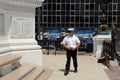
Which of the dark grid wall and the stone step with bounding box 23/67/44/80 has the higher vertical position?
the dark grid wall

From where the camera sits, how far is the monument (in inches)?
431

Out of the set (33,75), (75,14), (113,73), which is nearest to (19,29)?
(33,75)

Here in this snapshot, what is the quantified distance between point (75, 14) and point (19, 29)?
33.5 meters

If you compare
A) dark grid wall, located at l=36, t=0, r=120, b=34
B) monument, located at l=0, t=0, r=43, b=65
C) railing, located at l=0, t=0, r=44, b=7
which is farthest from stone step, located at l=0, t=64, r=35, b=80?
dark grid wall, located at l=36, t=0, r=120, b=34

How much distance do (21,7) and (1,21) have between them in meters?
1.43

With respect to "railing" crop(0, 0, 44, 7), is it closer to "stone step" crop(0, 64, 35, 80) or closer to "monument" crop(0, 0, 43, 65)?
"monument" crop(0, 0, 43, 65)

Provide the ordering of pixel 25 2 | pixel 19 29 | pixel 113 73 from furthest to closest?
pixel 113 73, pixel 25 2, pixel 19 29

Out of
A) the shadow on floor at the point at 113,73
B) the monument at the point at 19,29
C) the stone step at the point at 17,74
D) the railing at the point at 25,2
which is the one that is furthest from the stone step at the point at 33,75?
the shadow on floor at the point at 113,73

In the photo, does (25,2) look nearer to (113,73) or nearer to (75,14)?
(113,73)

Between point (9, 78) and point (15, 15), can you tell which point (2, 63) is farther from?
point (15, 15)

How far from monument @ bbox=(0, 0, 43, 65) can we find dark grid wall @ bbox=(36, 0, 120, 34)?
104ft

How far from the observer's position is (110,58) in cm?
1631

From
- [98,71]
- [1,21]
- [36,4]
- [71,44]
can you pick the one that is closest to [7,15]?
[1,21]

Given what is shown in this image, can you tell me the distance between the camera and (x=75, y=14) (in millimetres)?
45188
